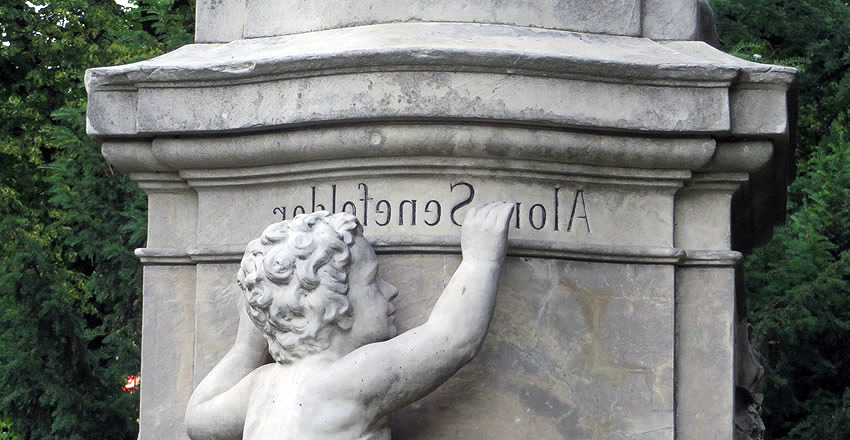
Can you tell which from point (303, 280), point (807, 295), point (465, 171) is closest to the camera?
point (303, 280)

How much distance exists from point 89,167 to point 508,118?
701 cm

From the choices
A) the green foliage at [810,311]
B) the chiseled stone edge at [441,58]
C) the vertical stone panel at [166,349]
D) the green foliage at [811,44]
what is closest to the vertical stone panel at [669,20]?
the chiseled stone edge at [441,58]

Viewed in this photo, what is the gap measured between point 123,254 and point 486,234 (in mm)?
6471

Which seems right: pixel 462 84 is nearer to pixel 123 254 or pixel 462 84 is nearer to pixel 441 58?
pixel 441 58

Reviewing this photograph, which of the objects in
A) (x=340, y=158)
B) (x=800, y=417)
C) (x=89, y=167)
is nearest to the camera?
(x=340, y=158)

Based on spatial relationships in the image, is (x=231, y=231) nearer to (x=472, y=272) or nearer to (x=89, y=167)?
(x=472, y=272)

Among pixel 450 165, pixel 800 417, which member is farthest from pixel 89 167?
pixel 450 165

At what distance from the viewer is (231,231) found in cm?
555

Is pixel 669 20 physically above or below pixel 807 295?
above

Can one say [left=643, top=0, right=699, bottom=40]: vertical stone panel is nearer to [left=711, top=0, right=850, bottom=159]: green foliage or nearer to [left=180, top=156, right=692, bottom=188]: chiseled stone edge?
[left=180, top=156, right=692, bottom=188]: chiseled stone edge

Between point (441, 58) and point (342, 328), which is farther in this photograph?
point (441, 58)

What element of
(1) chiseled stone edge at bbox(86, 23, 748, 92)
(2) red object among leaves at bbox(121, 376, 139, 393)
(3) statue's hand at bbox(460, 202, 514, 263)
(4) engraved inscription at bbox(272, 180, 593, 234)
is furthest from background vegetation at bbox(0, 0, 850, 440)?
(3) statue's hand at bbox(460, 202, 514, 263)

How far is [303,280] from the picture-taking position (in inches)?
190

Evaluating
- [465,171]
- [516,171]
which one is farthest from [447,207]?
[516,171]
